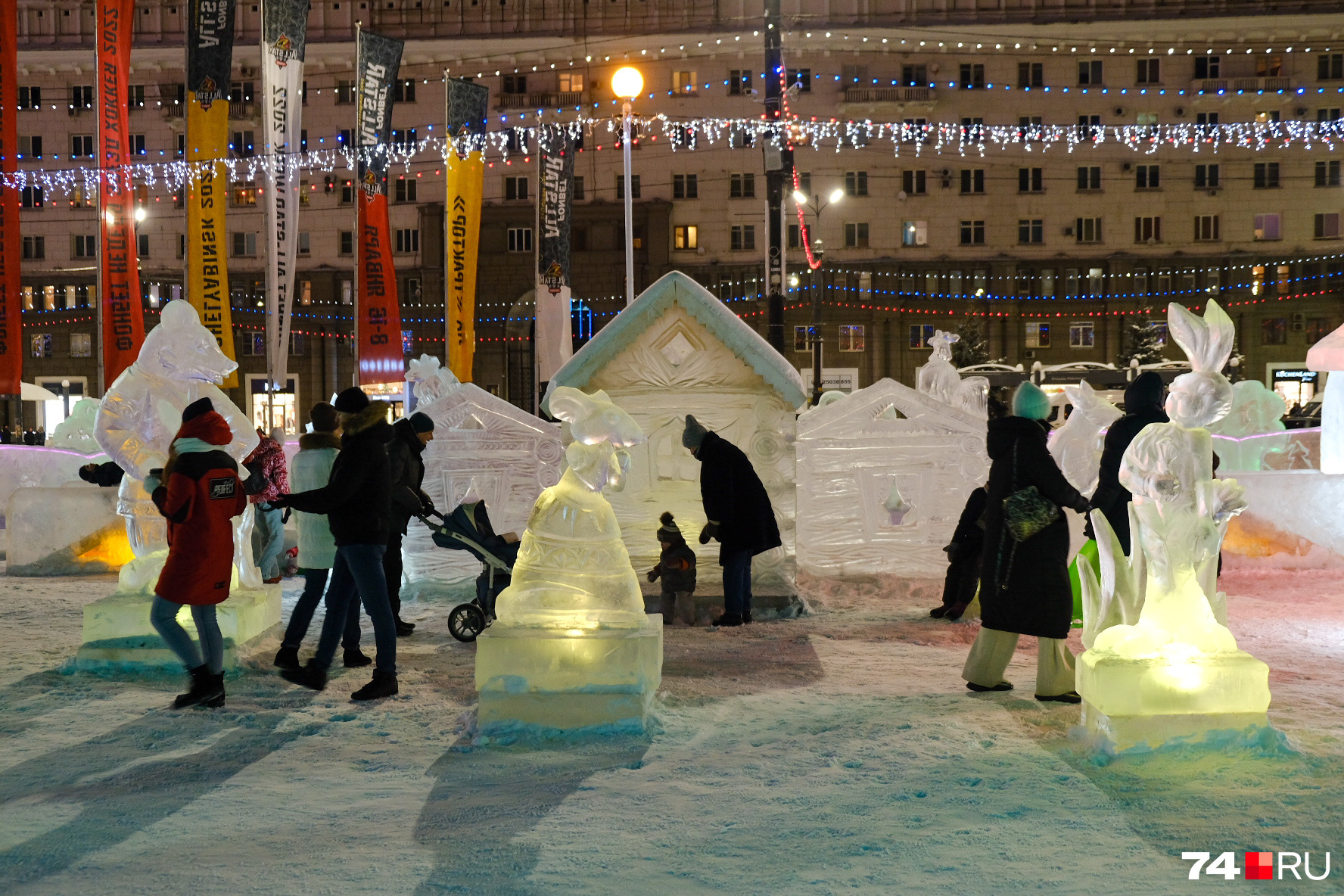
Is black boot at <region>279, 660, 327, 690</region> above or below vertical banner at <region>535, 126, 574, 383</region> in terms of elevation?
below

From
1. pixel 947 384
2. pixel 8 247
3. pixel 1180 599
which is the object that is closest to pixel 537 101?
pixel 8 247

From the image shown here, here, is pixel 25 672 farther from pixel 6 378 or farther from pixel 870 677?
pixel 6 378

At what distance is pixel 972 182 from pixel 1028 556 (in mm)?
37861

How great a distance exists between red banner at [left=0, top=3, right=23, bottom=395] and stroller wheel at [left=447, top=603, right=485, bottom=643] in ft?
29.6

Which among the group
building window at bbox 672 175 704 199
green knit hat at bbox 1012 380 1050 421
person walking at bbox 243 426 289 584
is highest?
building window at bbox 672 175 704 199

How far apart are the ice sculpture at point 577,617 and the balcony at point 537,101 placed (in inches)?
1487

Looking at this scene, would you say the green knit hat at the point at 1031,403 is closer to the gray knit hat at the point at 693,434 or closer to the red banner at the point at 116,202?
the gray knit hat at the point at 693,434

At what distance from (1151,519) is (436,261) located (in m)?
38.0

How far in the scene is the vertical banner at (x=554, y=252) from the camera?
1752 centimetres

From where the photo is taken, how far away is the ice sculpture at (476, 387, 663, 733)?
17.4 feet

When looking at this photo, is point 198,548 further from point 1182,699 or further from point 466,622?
point 1182,699

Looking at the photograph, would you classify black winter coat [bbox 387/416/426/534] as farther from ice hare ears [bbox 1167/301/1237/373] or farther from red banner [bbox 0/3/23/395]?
red banner [bbox 0/3/23/395]

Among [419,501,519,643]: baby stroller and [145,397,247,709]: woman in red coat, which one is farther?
[419,501,519,643]: baby stroller

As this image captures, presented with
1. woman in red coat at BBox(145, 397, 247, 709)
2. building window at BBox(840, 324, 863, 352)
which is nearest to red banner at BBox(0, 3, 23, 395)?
woman in red coat at BBox(145, 397, 247, 709)
